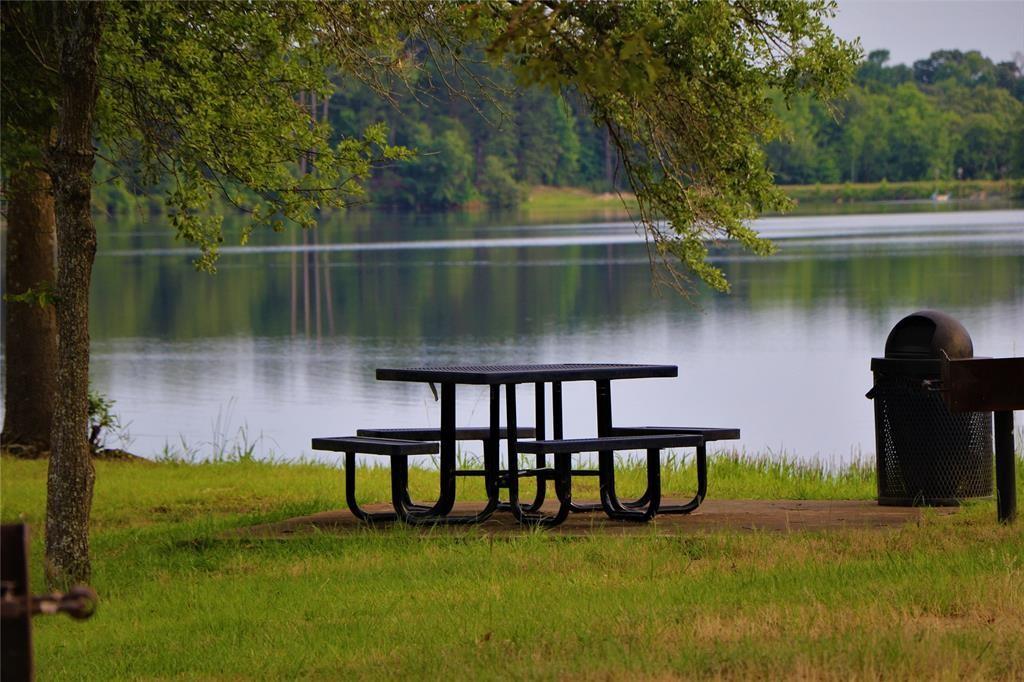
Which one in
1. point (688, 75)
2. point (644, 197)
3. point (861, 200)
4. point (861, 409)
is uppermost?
point (861, 200)

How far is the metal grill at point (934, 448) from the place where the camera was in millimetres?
8414

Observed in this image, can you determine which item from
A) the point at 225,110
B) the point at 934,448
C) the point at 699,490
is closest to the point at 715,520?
the point at 699,490

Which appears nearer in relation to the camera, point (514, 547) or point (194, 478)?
point (514, 547)

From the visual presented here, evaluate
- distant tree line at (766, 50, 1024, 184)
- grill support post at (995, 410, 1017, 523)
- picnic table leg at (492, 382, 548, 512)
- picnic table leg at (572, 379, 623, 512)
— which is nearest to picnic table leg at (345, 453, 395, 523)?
picnic table leg at (492, 382, 548, 512)

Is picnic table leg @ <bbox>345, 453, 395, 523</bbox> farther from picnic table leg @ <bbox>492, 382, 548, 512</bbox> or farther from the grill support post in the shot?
the grill support post

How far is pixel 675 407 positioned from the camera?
20.9 metres

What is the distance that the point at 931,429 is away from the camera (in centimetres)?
843

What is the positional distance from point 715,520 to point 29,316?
801 cm

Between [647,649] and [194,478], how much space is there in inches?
325

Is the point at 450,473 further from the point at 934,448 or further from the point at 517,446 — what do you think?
the point at 934,448

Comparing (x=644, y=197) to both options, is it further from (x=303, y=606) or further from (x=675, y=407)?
(x=675, y=407)

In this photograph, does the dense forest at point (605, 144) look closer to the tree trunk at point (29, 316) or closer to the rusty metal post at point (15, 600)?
the tree trunk at point (29, 316)

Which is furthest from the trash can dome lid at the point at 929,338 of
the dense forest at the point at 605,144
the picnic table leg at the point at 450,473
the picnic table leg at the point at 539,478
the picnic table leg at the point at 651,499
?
the dense forest at the point at 605,144

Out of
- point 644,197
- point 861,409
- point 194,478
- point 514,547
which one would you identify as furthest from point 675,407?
point 514,547
